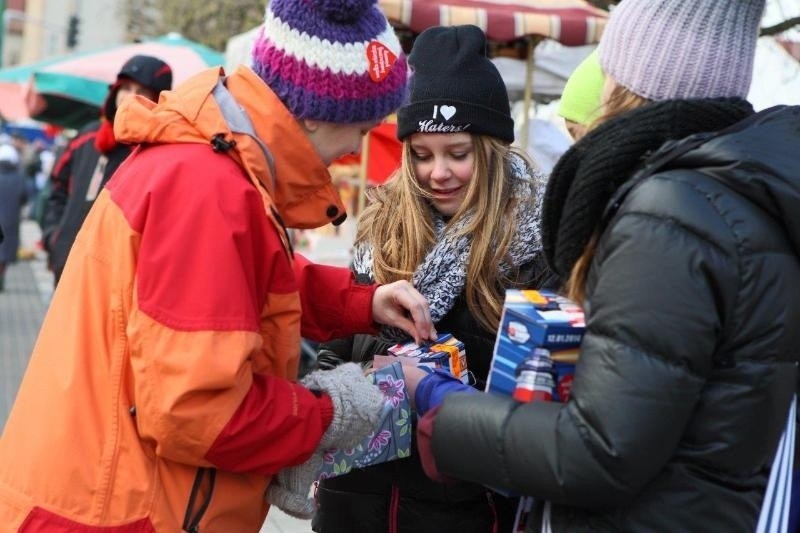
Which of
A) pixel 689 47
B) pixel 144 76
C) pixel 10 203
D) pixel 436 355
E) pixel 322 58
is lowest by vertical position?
pixel 10 203

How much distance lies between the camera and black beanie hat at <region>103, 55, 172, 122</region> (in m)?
5.96

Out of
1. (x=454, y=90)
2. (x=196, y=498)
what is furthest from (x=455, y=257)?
(x=196, y=498)

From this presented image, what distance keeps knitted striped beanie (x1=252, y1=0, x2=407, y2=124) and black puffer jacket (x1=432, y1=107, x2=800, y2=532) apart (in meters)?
0.63

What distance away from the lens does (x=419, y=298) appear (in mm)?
2664

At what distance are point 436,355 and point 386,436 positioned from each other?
0.30 metres

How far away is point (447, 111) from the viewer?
3.04 meters

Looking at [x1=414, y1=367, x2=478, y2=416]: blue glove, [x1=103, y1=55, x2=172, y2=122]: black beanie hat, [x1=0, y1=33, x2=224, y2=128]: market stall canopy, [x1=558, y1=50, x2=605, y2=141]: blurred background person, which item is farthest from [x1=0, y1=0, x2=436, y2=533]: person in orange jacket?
[x1=0, y1=33, x2=224, y2=128]: market stall canopy

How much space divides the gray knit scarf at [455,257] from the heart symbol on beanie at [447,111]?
258mm

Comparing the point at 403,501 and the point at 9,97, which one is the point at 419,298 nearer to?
the point at 403,501

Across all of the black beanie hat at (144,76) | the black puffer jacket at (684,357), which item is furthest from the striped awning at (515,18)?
the black puffer jacket at (684,357)

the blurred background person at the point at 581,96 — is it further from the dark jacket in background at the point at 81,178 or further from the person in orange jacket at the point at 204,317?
the dark jacket in background at the point at 81,178

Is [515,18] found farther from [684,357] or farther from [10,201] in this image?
[10,201]

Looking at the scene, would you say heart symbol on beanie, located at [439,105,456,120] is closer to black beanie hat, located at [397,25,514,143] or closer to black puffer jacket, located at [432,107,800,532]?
black beanie hat, located at [397,25,514,143]

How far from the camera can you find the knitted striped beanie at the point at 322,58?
2.14m
